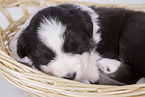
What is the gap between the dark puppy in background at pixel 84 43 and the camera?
1.60 m

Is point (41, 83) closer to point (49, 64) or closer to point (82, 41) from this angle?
point (49, 64)

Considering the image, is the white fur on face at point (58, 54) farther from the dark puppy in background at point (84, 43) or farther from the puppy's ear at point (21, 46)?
the puppy's ear at point (21, 46)

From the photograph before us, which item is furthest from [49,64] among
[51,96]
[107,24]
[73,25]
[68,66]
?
[107,24]

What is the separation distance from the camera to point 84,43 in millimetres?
1733

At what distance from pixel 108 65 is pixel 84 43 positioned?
2.03ft

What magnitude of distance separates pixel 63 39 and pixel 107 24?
856 mm

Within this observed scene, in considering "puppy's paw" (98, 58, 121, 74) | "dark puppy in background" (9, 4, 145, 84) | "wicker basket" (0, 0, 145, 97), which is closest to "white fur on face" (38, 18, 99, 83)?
"dark puppy in background" (9, 4, 145, 84)

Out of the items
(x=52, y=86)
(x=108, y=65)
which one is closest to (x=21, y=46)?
(x=52, y=86)

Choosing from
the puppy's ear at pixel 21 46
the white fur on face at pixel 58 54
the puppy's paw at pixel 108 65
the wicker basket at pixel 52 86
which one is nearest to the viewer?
the wicker basket at pixel 52 86

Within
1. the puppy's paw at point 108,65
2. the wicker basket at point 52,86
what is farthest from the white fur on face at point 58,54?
the puppy's paw at point 108,65

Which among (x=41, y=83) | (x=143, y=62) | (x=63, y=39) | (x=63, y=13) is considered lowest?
(x=143, y=62)

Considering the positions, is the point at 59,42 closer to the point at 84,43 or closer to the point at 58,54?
the point at 58,54

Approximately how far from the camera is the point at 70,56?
5.28 feet

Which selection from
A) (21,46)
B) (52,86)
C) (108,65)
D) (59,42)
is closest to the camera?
(52,86)
